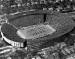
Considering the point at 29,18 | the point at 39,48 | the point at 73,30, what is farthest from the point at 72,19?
the point at 39,48

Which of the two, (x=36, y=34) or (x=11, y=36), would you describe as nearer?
(x=11, y=36)

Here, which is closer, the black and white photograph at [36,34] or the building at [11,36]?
the black and white photograph at [36,34]

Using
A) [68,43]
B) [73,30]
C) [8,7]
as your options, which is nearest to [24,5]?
[8,7]

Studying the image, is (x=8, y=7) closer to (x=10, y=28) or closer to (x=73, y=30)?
(x=10, y=28)

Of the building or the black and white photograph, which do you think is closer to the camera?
the black and white photograph

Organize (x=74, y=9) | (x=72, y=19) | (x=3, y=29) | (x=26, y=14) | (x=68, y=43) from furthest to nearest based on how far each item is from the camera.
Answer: (x=74, y=9) < (x=26, y=14) < (x=72, y=19) < (x=3, y=29) < (x=68, y=43)

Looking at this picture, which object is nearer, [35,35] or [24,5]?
[35,35]

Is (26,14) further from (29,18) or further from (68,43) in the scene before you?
(68,43)

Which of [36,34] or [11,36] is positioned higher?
[11,36]

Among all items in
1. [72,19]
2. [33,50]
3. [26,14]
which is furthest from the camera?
[26,14]
